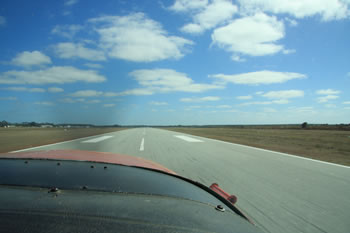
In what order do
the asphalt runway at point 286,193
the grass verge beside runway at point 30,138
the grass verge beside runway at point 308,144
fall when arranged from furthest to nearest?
the grass verge beside runway at point 30,138 → the grass verge beside runway at point 308,144 → the asphalt runway at point 286,193

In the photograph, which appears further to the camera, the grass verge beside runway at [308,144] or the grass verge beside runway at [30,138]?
the grass verge beside runway at [30,138]

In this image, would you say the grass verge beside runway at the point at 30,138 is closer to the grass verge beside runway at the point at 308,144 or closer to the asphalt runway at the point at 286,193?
the asphalt runway at the point at 286,193

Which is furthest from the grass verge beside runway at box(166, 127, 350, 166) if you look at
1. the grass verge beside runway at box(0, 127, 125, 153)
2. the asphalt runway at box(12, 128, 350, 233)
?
the grass verge beside runway at box(0, 127, 125, 153)

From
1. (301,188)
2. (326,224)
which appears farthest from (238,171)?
(326,224)

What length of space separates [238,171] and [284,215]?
119 inches

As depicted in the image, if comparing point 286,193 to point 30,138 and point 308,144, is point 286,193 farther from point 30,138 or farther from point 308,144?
point 30,138

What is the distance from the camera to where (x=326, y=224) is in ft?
9.70

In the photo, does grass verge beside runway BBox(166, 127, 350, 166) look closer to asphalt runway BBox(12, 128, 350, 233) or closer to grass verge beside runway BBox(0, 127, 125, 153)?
asphalt runway BBox(12, 128, 350, 233)

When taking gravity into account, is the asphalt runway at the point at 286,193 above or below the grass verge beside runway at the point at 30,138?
above

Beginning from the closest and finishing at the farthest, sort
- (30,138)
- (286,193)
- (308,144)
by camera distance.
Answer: (286,193)
(308,144)
(30,138)

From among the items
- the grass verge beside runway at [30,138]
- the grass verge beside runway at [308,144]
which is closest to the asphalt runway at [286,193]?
the grass verge beside runway at [308,144]

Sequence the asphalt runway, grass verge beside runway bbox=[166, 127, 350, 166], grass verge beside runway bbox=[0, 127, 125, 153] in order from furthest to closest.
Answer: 1. grass verge beside runway bbox=[0, 127, 125, 153]
2. grass verge beside runway bbox=[166, 127, 350, 166]
3. the asphalt runway

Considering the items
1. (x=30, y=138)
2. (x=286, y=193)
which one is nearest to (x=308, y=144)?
(x=286, y=193)

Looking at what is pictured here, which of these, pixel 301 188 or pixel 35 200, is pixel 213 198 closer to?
pixel 35 200
